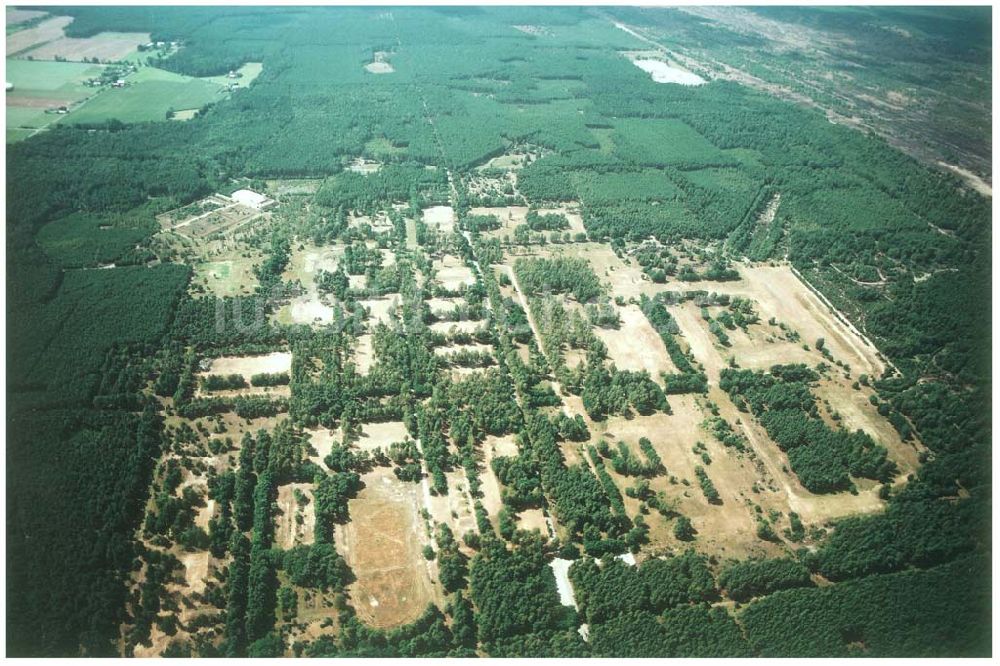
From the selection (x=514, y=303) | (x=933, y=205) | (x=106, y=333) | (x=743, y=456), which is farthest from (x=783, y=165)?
(x=106, y=333)

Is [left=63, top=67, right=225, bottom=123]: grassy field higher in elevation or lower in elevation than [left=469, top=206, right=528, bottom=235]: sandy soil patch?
higher

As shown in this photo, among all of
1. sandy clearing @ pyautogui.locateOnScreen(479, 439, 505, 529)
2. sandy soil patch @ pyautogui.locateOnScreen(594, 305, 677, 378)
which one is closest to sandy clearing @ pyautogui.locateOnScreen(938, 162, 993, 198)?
sandy soil patch @ pyautogui.locateOnScreen(594, 305, 677, 378)

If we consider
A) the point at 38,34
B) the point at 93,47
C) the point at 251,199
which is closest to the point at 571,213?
the point at 251,199

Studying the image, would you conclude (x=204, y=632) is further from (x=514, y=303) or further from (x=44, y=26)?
(x=44, y=26)

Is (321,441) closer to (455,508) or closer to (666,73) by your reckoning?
(455,508)

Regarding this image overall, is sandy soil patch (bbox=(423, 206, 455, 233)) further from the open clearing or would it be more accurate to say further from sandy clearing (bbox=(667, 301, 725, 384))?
the open clearing

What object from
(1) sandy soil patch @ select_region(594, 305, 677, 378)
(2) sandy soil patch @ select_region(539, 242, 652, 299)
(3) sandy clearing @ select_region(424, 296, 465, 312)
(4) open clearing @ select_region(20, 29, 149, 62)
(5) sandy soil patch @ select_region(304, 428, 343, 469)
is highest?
(4) open clearing @ select_region(20, 29, 149, 62)
